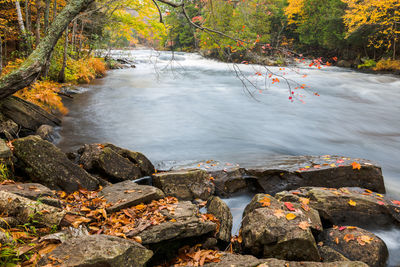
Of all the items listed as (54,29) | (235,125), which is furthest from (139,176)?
(235,125)

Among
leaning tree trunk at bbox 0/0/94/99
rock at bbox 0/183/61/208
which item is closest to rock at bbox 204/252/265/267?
rock at bbox 0/183/61/208

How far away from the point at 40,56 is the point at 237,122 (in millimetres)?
6614

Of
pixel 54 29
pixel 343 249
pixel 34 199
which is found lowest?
pixel 343 249

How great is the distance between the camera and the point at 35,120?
6.62 m

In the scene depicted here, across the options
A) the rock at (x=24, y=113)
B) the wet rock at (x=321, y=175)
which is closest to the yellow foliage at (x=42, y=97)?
the rock at (x=24, y=113)

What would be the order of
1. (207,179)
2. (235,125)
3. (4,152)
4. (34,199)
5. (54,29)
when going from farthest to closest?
(235,125) → (54,29) → (207,179) → (4,152) → (34,199)

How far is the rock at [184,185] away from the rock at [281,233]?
4.54 feet

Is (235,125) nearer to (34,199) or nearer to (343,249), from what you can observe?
(343,249)

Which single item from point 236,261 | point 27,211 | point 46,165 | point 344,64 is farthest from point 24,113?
point 344,64

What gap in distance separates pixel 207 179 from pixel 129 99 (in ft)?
27.9

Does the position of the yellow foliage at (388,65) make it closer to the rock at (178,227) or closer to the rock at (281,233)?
the rock at (281,233)

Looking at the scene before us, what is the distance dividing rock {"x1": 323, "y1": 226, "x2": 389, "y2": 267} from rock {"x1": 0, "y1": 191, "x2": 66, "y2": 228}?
3.40 meters

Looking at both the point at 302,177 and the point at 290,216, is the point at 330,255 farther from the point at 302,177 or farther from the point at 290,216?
the point at 302,177

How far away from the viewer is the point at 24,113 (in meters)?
6.26
